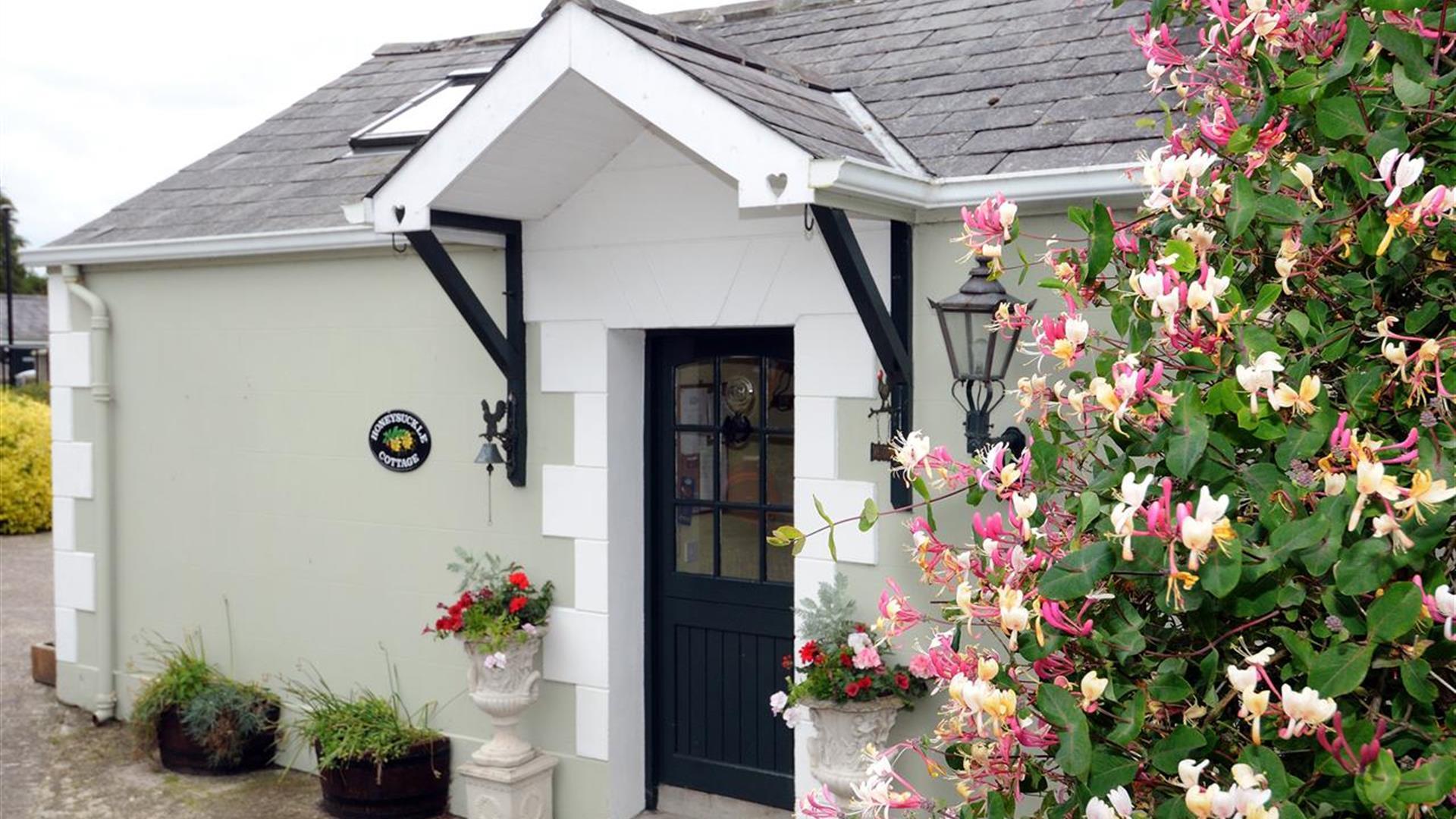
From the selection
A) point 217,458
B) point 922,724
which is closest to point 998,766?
point 922,724

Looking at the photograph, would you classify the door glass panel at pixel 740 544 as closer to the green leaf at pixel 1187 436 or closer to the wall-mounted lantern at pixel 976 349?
the wall-mounted lantern at pixel 976 349

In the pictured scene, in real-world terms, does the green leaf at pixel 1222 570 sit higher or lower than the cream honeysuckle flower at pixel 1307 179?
lower

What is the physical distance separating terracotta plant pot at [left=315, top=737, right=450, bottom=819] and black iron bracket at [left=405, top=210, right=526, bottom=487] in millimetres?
1479

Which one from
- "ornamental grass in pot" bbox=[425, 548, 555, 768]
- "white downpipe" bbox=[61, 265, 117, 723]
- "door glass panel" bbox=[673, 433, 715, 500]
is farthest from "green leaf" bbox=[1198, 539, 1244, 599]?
"white downpipe" bbox=[61, 265, 117, 723]

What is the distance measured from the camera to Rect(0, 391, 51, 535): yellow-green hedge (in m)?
15.1

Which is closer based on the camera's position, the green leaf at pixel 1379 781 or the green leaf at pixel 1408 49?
the green leaf at pixel 1379 781

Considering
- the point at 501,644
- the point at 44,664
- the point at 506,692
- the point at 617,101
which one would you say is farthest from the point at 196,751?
the point at 617,101

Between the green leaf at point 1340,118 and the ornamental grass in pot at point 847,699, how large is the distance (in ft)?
9.42

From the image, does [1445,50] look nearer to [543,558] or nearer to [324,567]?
[543,558]

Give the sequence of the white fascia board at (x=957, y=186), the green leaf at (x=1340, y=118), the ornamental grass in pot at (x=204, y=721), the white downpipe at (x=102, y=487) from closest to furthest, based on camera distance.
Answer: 1. the green leaf at (x=1340, y=118)
2. the white fascia board at (x=957, y=186)
3. the ornamental grass in pot at (x=204, y=721)
4. the white downpipe at (x=102, y=487)

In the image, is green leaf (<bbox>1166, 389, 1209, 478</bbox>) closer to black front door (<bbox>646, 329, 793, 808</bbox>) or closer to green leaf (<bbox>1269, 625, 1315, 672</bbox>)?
green leaf (<bbox>1269, 625, 1315, 672</bbox>)

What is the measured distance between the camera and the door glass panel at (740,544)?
5.97 metres

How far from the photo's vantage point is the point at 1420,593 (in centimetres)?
199

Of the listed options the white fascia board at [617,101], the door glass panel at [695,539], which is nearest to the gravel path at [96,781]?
the door glass panel at [695,539]
